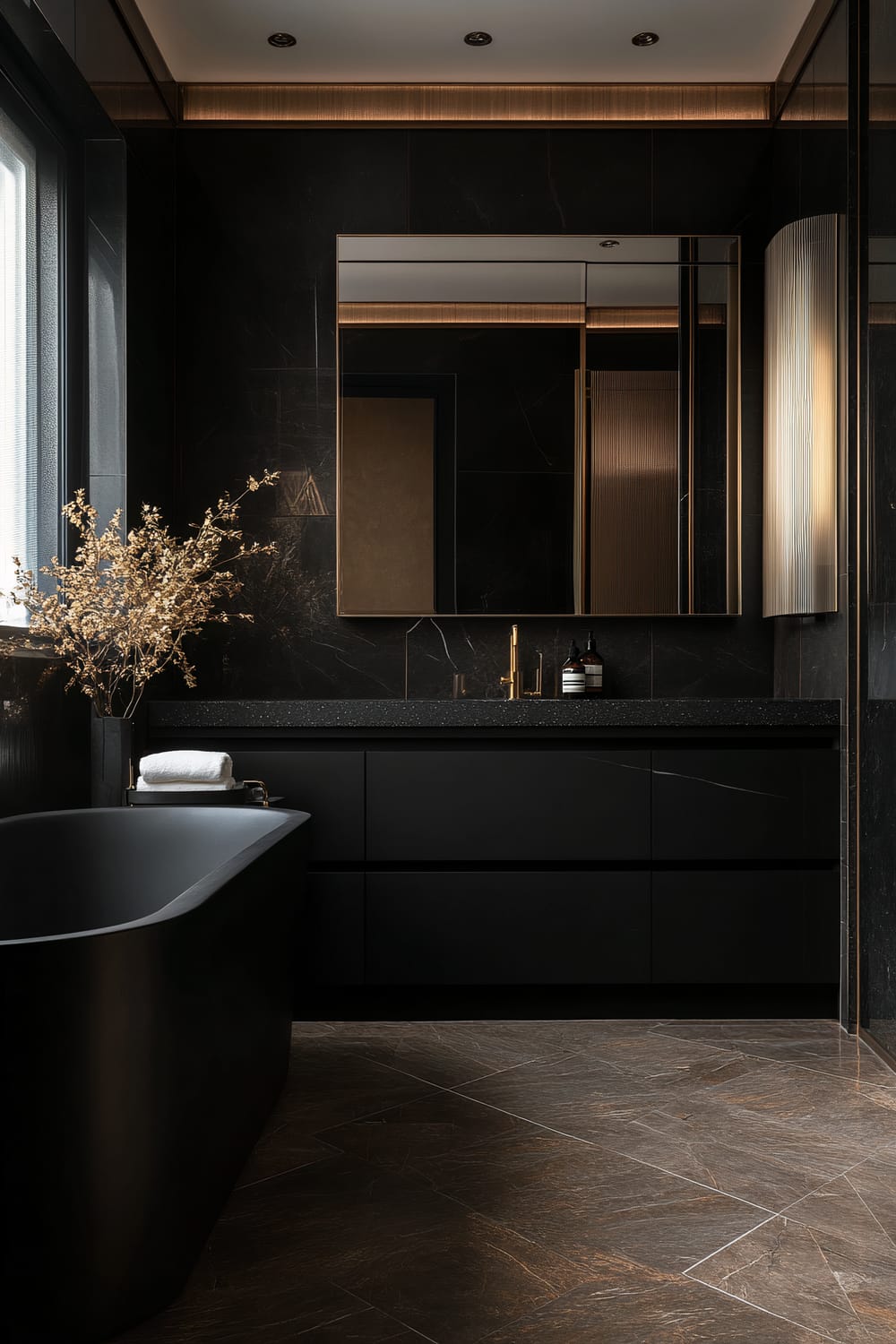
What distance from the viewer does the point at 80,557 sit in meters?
2.53

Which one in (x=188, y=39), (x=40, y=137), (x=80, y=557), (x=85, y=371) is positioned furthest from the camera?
(x=188, y=39)

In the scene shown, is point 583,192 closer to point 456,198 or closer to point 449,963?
point 456,198

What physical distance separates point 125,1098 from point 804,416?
256 cm

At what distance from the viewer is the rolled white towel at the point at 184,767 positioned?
2529 millimetres

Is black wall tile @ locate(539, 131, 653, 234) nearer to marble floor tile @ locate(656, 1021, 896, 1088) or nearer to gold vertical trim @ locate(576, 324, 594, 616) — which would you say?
gold vertical trim @ locate(576, 324, 594, 616)

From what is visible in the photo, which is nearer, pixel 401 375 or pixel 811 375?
pixel 811 375

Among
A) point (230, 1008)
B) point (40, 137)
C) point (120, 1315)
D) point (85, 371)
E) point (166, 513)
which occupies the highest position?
point (40, 137)

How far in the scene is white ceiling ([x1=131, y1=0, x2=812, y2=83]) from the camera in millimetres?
3070

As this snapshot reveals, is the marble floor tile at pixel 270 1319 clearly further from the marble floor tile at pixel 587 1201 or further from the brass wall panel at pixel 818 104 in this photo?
the brass wall panel at pixel 818 104

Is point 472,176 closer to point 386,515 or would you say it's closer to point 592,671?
point 386,515

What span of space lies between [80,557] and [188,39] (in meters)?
1.79

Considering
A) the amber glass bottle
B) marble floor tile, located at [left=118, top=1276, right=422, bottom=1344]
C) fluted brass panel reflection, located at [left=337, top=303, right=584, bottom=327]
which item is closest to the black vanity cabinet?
the amber glass bottle

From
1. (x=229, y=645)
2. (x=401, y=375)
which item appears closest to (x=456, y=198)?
(x=401, y=375)

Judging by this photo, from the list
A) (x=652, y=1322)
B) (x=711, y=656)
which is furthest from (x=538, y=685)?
(x=652, y=1322)
